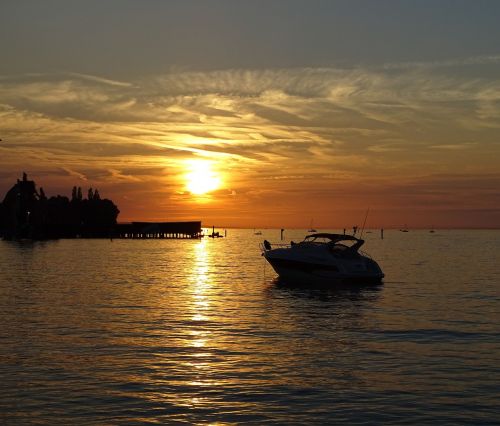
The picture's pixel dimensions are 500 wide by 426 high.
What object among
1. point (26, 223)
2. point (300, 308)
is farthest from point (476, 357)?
point (26, 223)

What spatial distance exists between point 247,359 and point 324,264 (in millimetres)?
30780

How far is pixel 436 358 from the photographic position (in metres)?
23.9

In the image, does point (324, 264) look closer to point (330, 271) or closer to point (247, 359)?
point (330, 271)

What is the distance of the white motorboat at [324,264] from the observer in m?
53.3

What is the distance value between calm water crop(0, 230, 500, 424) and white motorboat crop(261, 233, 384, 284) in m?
6.47

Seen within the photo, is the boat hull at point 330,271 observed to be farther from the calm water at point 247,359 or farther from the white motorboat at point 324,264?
the calm water at point 247,359

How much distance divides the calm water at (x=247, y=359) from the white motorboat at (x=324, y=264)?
6472 millimetres

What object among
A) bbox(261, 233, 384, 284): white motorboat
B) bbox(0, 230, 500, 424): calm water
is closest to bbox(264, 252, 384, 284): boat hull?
bbox(261, 233, 384, 284): white motorboat

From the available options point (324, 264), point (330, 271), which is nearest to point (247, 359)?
point (330, 271)

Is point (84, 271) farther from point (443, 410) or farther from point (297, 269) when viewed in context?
point (443, 410)

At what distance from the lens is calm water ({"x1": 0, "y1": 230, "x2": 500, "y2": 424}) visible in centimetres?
1694

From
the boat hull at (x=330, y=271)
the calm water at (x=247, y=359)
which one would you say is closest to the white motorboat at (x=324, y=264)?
the boat hull at (x=330, y=271)

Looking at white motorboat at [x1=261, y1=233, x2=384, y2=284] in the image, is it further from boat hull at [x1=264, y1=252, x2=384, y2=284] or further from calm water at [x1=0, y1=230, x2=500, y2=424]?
calm water at [x1=0, y1=230, x2=500, y2=424]

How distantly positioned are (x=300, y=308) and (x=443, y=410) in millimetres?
23354
